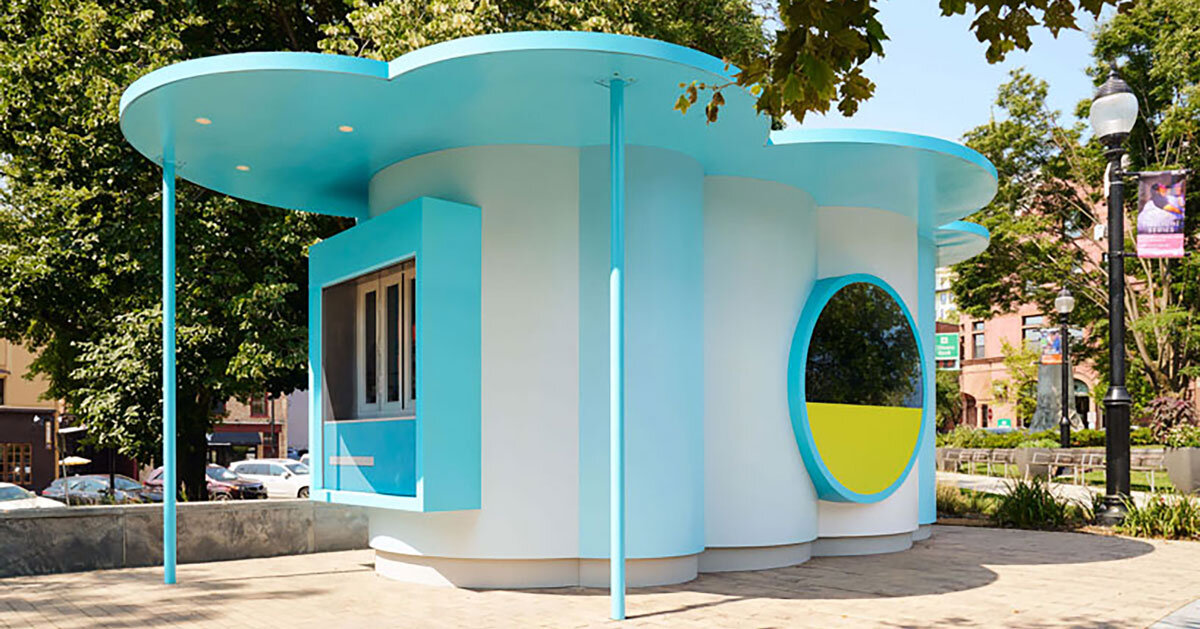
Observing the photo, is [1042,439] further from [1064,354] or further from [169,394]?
[169,394]

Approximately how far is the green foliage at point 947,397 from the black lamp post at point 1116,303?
44.6 meters

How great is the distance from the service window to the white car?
24913mm

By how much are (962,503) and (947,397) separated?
147ft

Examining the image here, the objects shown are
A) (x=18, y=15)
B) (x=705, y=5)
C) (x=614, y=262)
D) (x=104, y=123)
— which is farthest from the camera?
(x=705, y=5)

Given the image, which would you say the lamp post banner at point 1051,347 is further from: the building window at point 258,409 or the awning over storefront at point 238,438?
the building window at point 258,409

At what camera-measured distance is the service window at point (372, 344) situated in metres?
9.69

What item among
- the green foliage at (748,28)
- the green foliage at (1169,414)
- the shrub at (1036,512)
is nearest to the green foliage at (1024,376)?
the green foliage at (1169,414)

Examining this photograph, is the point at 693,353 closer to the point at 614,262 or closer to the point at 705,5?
the point at 614,262

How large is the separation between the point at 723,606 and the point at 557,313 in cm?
288

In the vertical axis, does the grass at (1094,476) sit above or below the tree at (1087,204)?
below

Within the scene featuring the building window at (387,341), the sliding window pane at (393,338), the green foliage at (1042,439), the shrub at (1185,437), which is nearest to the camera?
the building window at (387,341)

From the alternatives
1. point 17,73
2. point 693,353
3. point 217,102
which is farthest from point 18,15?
point 693,353

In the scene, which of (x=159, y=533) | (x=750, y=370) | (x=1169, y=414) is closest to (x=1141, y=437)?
(x=1169, y=414)

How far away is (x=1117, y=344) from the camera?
14250 millimetres
